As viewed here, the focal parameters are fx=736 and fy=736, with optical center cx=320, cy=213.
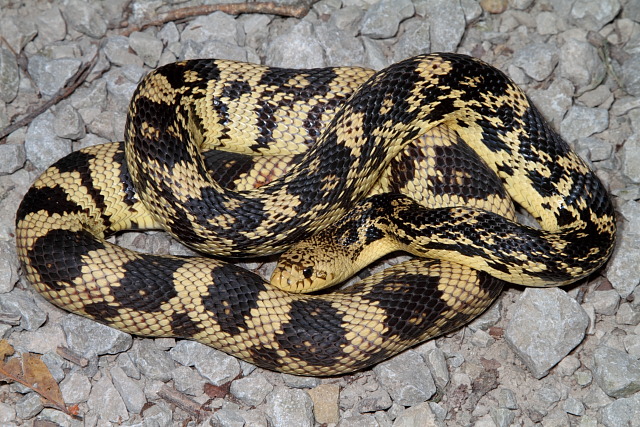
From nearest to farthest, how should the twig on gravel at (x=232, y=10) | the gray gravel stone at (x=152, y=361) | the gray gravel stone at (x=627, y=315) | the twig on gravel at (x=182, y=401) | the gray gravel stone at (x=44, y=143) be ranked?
1. the twig on gravel at (x=182, y=401)
2. the gray gravel stone at (x=152, y=361)
3. the gray gravel stone at (x=627, y=315)
4. the gray gravel stone at (x=44, y=143)
5. the twig on gravel at (x=232, y=10)

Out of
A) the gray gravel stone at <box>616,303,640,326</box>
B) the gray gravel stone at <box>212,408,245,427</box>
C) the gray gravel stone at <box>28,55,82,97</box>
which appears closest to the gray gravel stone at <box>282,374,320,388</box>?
the gray gravel stone at <box>212,408,245,427</box>

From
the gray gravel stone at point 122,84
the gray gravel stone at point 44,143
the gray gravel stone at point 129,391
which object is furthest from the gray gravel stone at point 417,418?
the gray gravel stone at point 44,143

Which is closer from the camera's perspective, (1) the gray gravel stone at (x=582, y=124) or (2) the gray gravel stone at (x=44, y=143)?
(2) the gray gravel stone at (x=44, y=143)

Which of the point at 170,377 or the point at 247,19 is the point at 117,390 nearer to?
the point at 170,377

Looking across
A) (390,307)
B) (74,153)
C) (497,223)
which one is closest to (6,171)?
(74,153)

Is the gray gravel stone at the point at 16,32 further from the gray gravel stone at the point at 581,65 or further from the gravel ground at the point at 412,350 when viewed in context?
the gray gravel stone at the point at 581,65
